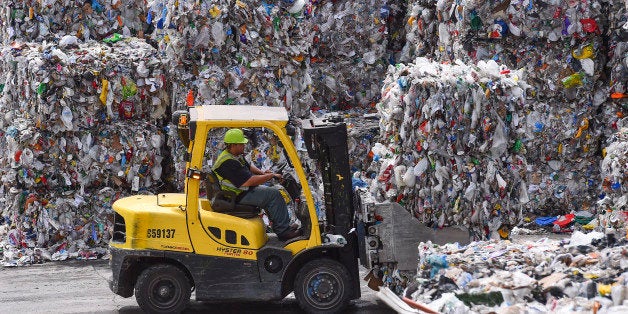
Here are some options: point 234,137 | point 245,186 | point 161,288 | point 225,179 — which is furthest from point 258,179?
point 161,288

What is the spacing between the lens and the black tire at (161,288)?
929 cm

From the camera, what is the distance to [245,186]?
9219mm

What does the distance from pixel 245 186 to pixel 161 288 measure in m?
1.16

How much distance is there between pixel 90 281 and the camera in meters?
11.0

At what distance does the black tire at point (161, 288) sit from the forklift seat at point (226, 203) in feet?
2.14

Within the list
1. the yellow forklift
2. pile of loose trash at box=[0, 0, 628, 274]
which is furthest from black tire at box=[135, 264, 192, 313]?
pile of loose trash at box=[0, 0, 628, 274]

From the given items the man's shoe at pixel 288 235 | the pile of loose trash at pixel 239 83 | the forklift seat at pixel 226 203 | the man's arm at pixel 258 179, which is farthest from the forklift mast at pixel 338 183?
the pile of loose trash at pixel 239 83

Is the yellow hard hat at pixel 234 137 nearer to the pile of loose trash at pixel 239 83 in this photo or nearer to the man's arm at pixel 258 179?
the man's arm at pixel 258 179

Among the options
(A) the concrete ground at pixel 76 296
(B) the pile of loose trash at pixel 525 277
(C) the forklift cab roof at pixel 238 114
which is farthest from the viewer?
(A) the concrete ground at pixel 76 296

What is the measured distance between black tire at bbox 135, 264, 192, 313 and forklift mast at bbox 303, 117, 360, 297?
53.9 inches

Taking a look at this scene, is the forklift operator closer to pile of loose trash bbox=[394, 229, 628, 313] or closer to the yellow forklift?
the yellow forklift

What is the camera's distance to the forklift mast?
930cm

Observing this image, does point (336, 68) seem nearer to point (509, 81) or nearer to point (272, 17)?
point (272, 17)

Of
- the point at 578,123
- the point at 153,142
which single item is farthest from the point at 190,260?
the point at 578,123
